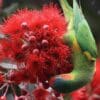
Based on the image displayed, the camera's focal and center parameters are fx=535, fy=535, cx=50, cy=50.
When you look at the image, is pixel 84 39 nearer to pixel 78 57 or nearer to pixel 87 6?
pixel 78 57

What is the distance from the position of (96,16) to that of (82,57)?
1406 millimetres

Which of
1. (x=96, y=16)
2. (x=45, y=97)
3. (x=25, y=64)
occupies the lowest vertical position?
(x=96, y=16)

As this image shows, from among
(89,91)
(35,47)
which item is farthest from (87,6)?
(35,47)

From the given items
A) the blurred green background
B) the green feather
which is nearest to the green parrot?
the green feather

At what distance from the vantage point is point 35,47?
1876 mm

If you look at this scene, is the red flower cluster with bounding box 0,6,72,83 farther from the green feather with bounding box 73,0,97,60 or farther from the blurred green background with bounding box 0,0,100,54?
the blurred green background with bounding box 0,0,100,54

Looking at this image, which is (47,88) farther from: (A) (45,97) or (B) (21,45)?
(B) (21,45)

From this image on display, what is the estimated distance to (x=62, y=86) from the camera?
188cm

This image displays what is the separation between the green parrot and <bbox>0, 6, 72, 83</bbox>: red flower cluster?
0.09 feet

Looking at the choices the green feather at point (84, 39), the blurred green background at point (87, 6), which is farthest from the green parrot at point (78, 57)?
the blurred green background at point (87, 6)

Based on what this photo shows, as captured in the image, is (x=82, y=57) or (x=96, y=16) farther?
(x=96, y=16)

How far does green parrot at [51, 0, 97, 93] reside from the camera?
6.15 feet

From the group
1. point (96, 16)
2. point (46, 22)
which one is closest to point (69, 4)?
point (46, 22)

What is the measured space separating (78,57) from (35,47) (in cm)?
16
